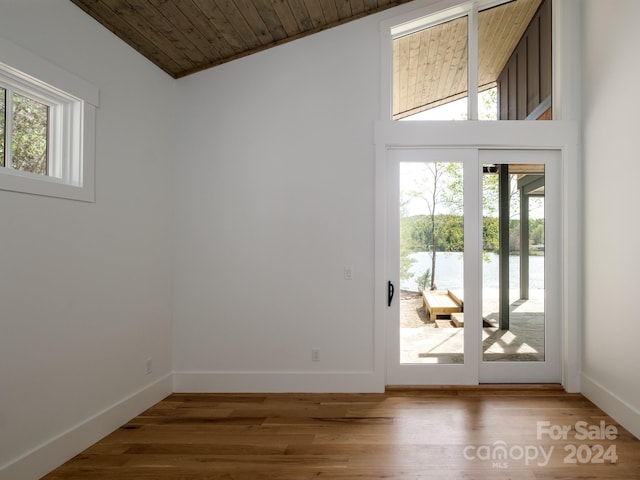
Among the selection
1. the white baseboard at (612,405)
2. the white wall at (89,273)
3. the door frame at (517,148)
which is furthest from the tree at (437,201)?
the white wall at (89,273)

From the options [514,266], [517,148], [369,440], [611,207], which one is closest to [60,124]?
[369,440]

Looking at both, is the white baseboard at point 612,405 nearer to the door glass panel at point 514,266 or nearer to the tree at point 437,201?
the door glass panel at point 514,266

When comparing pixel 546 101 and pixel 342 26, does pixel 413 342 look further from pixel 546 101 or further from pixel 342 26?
pixel 342 26

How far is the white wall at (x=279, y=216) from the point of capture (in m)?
3.67

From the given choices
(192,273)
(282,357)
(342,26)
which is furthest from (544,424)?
(342,26)

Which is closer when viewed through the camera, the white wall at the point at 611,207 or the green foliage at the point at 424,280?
the white wall at the point at 611,207

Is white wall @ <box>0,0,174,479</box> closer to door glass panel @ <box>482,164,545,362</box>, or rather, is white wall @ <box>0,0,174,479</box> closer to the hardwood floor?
the hardwood floor

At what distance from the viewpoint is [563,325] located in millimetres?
3656

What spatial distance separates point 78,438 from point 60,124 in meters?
2.04

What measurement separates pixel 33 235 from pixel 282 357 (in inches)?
86.9

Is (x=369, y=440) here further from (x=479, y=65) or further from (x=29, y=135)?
(x=479, y=65)

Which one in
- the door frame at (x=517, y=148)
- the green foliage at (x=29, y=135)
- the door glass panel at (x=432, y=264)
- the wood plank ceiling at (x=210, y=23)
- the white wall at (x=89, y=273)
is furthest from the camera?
the door glass panel at (x=432, y=264)

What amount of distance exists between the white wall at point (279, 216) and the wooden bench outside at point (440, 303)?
1.77ft

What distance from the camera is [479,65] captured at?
3752mm
